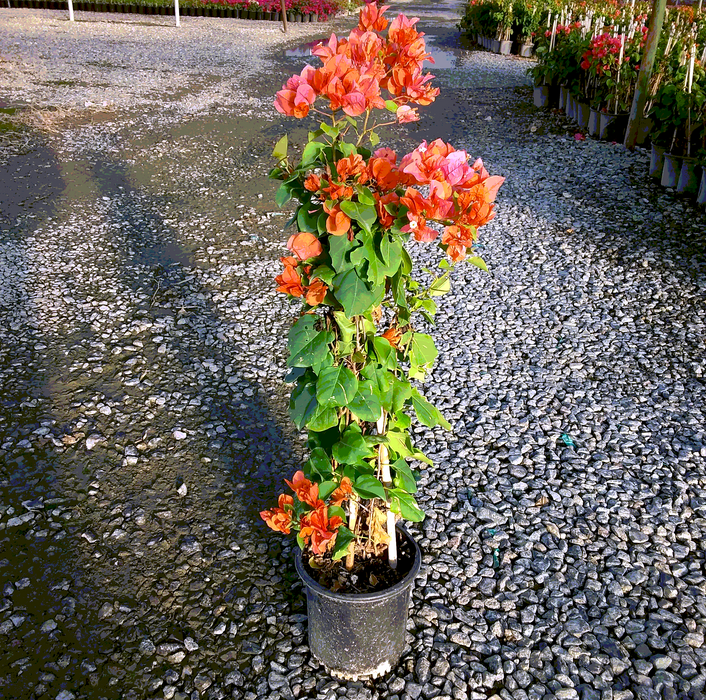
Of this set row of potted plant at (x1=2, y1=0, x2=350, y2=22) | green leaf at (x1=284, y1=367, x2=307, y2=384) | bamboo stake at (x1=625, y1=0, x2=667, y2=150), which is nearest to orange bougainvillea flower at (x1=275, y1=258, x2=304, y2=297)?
green leaf at (x1=284, y1=367, x2=307, y2=384)

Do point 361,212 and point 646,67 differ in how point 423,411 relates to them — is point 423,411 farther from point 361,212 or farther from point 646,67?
point 646,67

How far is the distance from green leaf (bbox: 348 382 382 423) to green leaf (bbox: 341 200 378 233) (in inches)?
17.5

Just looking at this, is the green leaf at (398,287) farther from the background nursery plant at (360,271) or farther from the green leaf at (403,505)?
the green leaf at (403,505)

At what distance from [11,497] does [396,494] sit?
→ 1.80 meters

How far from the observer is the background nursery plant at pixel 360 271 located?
142 centimetres

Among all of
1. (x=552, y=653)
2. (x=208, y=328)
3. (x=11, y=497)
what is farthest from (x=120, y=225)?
(x=552, y=653)

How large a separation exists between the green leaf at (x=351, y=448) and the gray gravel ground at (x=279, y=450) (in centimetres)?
81

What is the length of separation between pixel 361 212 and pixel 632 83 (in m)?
7.29

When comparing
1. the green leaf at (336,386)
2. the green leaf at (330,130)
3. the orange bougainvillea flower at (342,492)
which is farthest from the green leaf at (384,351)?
the green leaf at (330,130)

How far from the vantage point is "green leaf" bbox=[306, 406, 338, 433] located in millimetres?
1677

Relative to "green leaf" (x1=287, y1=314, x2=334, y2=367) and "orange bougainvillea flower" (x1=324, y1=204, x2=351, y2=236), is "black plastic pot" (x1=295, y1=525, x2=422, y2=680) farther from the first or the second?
"orange bougainvillea flower" (x1=324, y1=204, x2=351, y2=236)

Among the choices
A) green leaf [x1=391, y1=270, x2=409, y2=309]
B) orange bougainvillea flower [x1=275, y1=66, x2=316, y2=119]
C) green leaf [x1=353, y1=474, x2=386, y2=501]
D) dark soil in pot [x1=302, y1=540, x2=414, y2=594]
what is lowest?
dark soil in pot [x1=302, y1=540, x2=414, y2=594]

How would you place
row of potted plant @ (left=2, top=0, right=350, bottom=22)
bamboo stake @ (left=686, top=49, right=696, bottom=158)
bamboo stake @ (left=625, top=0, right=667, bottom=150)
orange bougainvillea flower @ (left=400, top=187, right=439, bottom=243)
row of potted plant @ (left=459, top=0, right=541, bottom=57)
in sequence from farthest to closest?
row of potted plant @ (left=2, top=0, right=350, bottom=22), row of potted plant @ (left=459, top=0, right=541, bottom=57), bamboo stake @ (left=625, top=0, right=667, bottom=150), bamboo stake @ (left=686, top=49, right=696, bottom=158), orange bougainvillea flower @ (left=400, top=187, right=439, bottom=243)

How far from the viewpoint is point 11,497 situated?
2.63 meters
